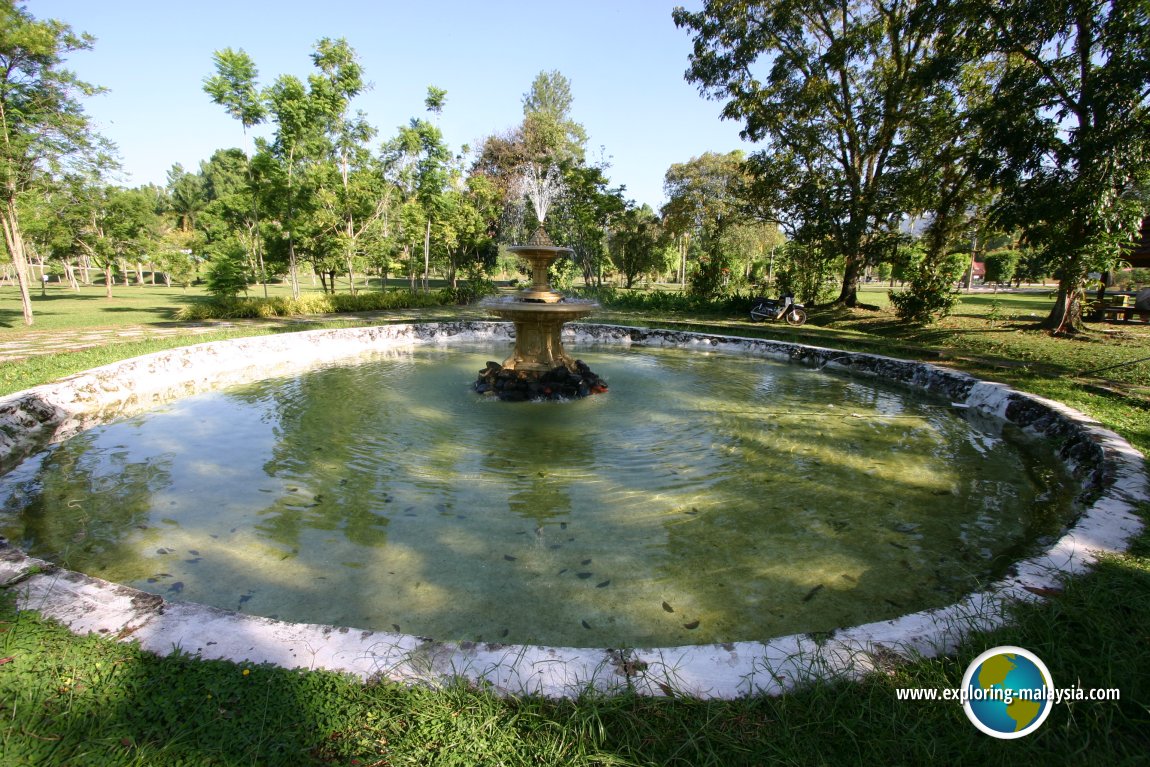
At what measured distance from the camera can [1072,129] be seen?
1106 cm

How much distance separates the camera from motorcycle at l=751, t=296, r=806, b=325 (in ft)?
60.2

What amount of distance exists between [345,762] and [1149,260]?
22.8 m

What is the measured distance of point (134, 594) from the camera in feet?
8.61

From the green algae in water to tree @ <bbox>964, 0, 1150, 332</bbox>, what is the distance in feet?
22.5

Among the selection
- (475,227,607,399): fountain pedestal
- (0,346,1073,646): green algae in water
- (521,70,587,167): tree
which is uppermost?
(521,70,587,167): tree

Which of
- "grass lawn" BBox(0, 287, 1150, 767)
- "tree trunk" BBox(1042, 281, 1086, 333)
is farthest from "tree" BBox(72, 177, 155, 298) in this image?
"tree trunk" BBox(1042, 281, 1086, 333)

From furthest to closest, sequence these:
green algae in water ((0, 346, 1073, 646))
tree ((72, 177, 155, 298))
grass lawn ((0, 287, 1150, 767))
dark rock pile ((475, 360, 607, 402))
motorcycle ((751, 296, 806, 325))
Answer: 1. tree ((72, 177, 155, 298))
2. motorcycle ((751, 296, 806, 325))
3. dark rock pile ((475, 360, 607, 402))
4. green algae in water ((0, 346, 1073, 646))
5. grass lawn ((0, 287, 1150, 767))

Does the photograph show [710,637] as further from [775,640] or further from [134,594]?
[134,594]

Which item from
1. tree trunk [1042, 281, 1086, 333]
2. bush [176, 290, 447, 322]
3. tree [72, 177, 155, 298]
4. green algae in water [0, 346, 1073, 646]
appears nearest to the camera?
green algae in water [0, 346, 1073, 646]

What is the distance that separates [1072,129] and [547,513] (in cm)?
1408

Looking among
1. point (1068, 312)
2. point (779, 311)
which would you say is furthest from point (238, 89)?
point (1068, 312)

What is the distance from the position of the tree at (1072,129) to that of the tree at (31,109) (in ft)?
77.4

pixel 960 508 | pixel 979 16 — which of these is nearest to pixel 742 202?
pixel 979 16

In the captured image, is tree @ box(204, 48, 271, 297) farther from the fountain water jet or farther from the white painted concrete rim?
the white painted concrete rim
